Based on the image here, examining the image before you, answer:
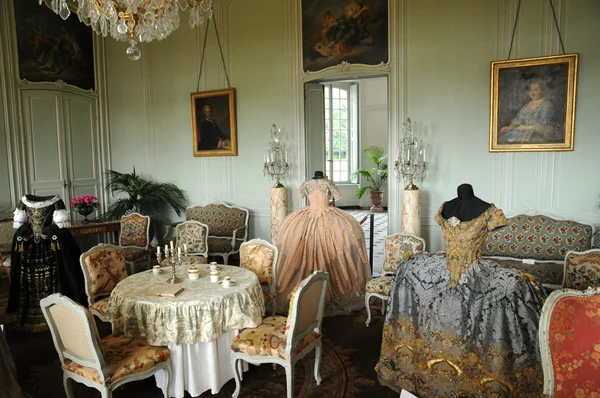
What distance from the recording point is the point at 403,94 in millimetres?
6117

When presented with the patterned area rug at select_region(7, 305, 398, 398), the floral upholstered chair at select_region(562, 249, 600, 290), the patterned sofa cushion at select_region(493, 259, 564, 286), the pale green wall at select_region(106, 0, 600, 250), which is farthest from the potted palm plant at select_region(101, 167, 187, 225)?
the floral upholstered chair at select_region(562, 249, 600, 290)

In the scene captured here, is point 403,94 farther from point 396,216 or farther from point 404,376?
point 404,376

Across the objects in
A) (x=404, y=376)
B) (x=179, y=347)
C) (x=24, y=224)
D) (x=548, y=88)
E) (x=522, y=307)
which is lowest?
(x=404, y=376)

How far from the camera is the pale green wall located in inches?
206

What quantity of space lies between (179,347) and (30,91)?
6286mm

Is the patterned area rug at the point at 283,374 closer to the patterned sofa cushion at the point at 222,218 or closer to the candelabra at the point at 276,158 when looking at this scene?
the patterned sofa cushion at the point at 222,218

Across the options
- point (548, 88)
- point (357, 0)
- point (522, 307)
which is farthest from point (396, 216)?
point (522, 307)

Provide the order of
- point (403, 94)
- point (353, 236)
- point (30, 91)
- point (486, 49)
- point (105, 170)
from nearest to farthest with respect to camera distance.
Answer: point (353, 236) < point (486, 49) < point (403, 94) < point (30, 91) < point (105, 170)

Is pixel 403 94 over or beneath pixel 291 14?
beneath

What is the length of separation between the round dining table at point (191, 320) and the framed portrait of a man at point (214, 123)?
430 centimetres

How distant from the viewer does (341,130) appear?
45.8ft

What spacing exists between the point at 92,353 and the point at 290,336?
1.27 metres

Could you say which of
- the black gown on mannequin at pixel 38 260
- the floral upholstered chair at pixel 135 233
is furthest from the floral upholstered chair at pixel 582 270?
the floral upholstered chair at pixel 135 233

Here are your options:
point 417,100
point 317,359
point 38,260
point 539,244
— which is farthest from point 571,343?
point 38,260
